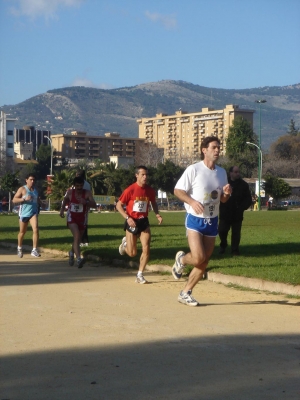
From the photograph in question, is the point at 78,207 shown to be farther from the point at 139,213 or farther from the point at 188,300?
the point at 188,300

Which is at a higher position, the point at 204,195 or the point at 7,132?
the point at 7,132

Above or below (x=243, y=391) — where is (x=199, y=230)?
above

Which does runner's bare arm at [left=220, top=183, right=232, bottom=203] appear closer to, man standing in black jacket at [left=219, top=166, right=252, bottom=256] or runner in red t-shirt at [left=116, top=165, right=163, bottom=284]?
runner in red t-shirt at [left=116, top=165, right=163, bottom=284]

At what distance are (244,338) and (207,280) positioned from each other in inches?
210

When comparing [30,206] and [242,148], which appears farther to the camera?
[242,148]

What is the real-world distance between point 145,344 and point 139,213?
5.20 metres

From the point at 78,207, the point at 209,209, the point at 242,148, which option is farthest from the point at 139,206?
the point at 242,148

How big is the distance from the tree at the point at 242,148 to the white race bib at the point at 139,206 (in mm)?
100807

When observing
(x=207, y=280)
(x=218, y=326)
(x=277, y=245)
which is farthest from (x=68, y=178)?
(x=218, y=326)

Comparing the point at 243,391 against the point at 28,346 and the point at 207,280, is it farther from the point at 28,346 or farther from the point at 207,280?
the point at 207,280

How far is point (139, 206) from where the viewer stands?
12227 mm

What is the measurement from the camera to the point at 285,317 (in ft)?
28.8

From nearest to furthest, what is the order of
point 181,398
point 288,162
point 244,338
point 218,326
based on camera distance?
point 181,398 < point 244,338 < point 218,326 < point 288,162

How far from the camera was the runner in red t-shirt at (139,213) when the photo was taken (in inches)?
477
